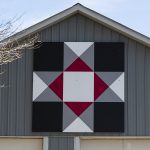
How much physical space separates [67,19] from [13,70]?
A: 7.54ft

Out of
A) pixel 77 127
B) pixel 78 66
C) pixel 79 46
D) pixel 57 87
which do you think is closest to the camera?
pixel 77 127

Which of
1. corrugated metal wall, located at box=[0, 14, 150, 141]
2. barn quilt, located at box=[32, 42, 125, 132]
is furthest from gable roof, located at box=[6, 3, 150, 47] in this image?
barn quilt, located at box=[32, 42, 125, 132]

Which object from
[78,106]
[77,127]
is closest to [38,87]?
[78,106]

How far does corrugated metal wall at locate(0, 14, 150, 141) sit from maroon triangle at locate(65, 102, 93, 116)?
0.92m

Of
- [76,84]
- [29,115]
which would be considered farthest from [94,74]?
[29,115]

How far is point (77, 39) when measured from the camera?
2252 cm

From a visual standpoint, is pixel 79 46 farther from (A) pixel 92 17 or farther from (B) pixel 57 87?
(B) pixel 57 87

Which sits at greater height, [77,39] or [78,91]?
[77,39]

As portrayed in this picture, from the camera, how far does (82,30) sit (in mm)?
22562

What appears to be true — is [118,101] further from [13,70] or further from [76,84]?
[13,70]

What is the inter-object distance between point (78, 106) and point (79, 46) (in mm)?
1857

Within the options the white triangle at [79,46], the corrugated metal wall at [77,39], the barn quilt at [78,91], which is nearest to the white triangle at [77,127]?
the barn quilt at [78,91]

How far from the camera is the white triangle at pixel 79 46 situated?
22.4m

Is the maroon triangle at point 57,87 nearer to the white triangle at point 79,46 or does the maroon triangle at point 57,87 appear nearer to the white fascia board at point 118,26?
the white triangle at point 79,46
